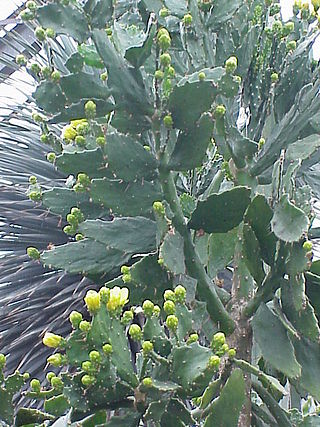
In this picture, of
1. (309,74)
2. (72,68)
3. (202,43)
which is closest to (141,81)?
(72,68)

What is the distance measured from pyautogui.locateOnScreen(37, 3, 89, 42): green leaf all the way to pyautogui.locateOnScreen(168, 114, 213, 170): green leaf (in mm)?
283

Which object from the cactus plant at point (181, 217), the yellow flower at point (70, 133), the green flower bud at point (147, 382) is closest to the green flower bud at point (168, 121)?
the cactus plant at point (181, 217)

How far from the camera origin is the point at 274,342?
3.38 ft

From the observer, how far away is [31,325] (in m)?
2.44

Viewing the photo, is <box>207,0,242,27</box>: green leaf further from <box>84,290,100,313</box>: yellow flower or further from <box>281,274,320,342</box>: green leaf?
<box>84,290,100,313</box>: yellow flower

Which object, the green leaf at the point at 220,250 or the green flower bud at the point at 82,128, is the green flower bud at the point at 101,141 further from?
the green leaf at the point at 220,250

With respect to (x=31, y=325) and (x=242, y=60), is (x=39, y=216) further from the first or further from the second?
(x=242, y=60)

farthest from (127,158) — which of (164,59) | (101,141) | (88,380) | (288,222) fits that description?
(88,380)

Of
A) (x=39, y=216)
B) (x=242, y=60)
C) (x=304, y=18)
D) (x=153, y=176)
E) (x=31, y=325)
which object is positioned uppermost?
(x=304, y=18)

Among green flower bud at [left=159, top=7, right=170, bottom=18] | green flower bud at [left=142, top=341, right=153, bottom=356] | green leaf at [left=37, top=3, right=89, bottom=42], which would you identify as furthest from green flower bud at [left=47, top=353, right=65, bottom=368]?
green flower bud at [left=159, top=7, right=170, bottom=18]

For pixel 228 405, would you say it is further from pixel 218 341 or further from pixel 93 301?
pixel 93 301

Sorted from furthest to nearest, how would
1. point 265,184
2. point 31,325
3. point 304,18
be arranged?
point 31,325
point 304,18
point 265,184

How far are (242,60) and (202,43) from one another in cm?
8

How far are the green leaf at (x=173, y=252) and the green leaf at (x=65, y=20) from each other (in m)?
0.41
